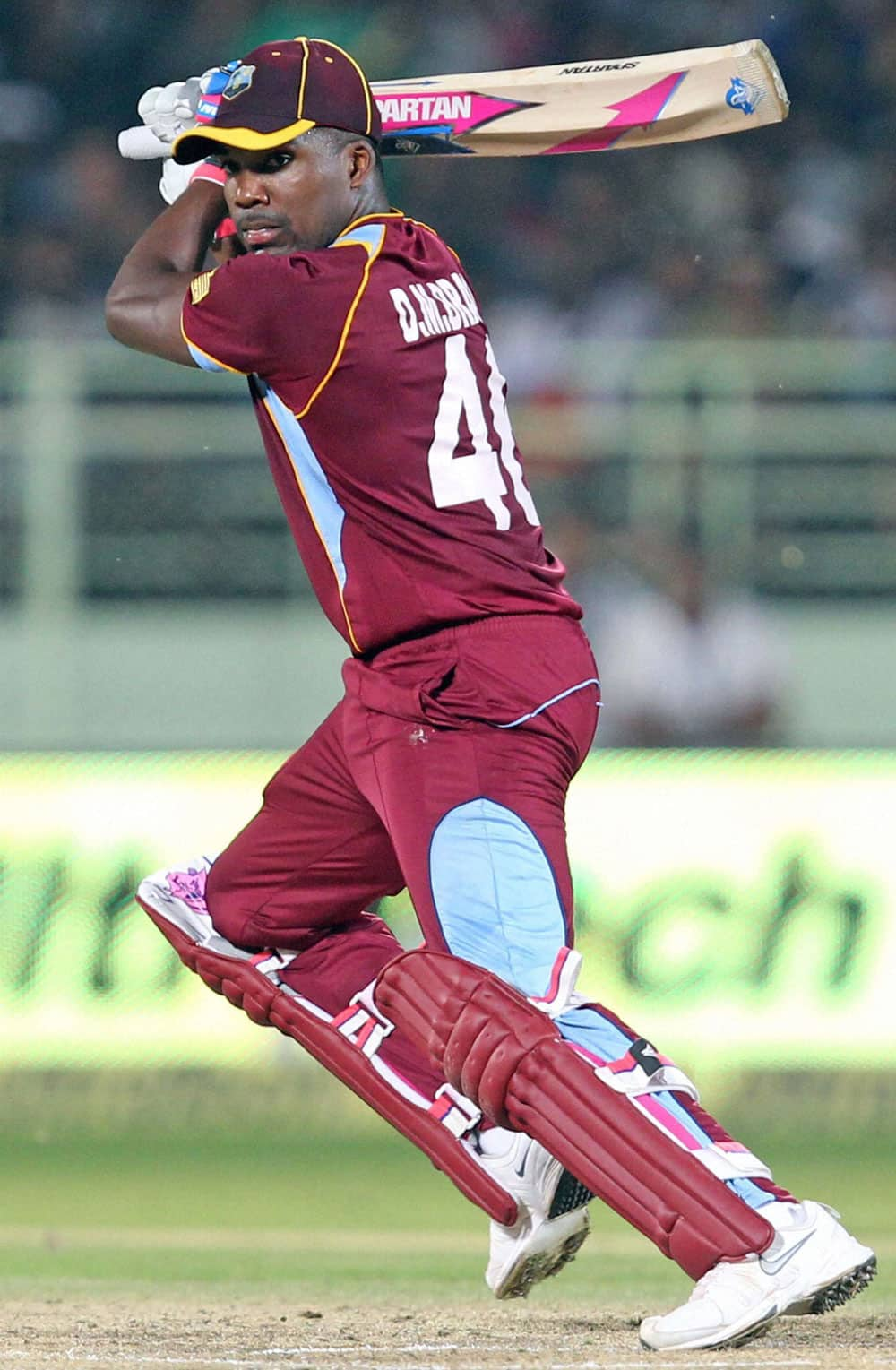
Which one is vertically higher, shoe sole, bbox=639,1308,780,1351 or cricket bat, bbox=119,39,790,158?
cricket bat, bbox=119,39,790,158

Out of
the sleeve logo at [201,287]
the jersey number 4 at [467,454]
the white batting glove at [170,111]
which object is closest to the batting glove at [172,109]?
the white batting glove at [170,111]

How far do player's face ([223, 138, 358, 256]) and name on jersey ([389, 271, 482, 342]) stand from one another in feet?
0.63

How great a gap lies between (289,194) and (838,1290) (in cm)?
185

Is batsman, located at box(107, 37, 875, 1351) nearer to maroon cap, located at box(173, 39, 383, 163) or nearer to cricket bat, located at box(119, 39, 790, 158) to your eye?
maroon cap, located at box(173, 39, 383, 163)

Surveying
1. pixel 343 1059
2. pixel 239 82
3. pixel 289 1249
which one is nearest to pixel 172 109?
pixel 239 82

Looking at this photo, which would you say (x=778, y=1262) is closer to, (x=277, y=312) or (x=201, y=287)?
(x=277, y=312)

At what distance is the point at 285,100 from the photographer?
3.23m

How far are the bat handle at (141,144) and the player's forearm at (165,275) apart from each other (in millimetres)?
161

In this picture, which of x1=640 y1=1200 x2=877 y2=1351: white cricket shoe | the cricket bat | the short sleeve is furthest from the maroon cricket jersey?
x1=640 y1=1200 x2=877 y2=1351: white cricket shoe

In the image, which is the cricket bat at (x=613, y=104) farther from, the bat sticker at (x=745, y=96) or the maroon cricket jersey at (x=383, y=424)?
the maroon cricket jersey at (x=383, y=424)

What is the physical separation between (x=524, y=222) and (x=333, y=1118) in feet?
12.6

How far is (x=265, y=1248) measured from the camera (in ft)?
16.3

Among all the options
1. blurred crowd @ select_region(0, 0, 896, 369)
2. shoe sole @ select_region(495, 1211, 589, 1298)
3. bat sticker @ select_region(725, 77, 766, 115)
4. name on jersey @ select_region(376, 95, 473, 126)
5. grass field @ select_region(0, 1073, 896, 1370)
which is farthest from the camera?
blurred crowd @ select_region(0, 0, 896, 369)

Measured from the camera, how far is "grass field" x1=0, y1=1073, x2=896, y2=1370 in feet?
11.1
